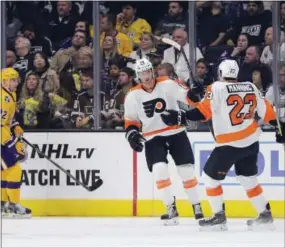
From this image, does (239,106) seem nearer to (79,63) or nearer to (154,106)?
(154,106)

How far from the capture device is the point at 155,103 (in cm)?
991

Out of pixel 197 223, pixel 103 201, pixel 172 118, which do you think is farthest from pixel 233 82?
pixel 103 201

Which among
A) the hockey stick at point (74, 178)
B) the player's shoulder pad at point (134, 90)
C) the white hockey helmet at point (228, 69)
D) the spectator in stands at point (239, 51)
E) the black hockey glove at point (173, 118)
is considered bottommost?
the hockey stick at point (74, 178)

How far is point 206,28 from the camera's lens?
35.2 ft

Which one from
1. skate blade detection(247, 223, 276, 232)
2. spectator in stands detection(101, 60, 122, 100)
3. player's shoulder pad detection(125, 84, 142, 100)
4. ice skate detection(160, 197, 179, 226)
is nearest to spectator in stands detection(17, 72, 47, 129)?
spectator in stands detection(101, 60, 122, 100)

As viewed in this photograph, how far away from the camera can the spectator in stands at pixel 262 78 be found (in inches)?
416

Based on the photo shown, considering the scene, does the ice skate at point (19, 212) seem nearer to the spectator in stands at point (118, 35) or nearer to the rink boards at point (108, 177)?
the rink boards at point (108, 177)

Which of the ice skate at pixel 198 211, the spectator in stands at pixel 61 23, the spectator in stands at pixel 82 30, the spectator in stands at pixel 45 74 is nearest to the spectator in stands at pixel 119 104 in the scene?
the spectator in stands at pixel 82 30

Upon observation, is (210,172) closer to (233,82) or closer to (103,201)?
(233,82)

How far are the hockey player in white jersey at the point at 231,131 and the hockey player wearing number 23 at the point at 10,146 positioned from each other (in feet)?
5.70

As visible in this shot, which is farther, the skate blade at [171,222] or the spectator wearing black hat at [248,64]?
the spectator wearing black hat at [248,64]

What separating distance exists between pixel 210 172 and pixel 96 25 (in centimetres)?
212

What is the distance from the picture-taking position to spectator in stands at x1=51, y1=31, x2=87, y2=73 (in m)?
11.0

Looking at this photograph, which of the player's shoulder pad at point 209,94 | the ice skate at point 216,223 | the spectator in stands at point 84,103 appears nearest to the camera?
the player's shoulder pad at point 209,94
